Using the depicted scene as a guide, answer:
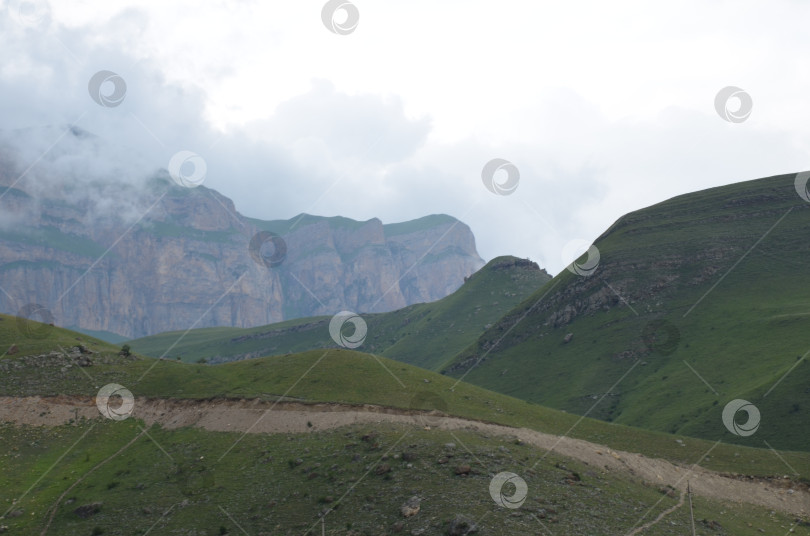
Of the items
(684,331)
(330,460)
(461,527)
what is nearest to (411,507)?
(461,527)

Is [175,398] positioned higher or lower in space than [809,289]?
higher

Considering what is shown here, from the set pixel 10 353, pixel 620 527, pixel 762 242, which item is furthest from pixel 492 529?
pixel 762 242

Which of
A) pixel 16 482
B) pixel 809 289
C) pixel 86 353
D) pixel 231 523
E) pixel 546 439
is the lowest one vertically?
pixel 809 289

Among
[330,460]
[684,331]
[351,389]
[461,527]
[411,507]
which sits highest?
[351,389]

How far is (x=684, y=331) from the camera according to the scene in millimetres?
145625

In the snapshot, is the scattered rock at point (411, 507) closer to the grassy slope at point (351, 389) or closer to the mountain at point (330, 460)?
the mountain at point (330, 460)

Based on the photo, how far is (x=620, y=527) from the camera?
4772 cm

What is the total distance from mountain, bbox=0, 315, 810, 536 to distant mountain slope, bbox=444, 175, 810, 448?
118 ft

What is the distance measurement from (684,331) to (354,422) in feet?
344

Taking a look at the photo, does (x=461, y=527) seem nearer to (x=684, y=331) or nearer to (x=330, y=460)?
(x=330, y=460)

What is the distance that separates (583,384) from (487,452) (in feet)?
295

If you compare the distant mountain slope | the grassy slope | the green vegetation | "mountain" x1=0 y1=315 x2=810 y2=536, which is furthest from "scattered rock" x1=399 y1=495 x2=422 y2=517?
the distant mountain slope

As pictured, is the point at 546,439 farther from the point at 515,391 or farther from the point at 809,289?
the point at 809,289

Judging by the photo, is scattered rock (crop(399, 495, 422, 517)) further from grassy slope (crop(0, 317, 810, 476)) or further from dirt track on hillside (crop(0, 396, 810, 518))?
grassy slope (crop(0, 317, 810, 476))
